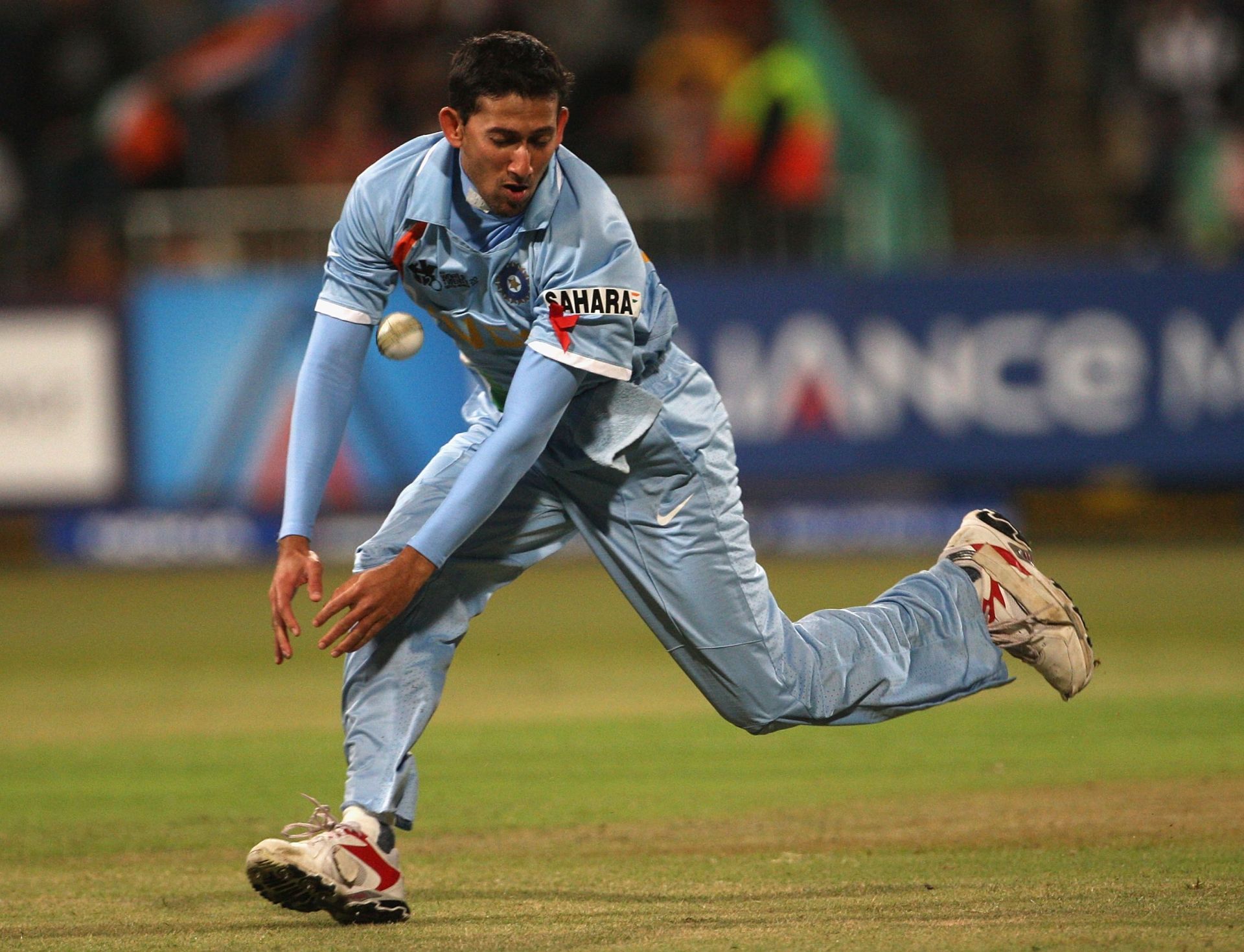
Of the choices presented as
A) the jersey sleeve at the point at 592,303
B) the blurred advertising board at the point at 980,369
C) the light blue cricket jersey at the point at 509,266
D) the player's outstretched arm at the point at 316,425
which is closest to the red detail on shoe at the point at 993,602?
the light blue cricket jersey at the point at 509,266

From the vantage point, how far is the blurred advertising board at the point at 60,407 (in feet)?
46.6

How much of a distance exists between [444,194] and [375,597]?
99 centimetres

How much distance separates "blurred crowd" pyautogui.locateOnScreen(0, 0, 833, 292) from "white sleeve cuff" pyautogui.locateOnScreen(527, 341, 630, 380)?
10289 mm

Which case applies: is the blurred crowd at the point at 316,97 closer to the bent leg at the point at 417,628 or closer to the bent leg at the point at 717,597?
the bent leg at the point at 717,597

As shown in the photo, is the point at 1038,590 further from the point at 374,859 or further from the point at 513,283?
the point at 374,859

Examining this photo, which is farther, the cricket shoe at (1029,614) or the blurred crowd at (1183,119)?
the blurred crowd at (1183,119)

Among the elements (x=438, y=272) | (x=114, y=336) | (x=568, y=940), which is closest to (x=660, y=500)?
(x=438, y=272)

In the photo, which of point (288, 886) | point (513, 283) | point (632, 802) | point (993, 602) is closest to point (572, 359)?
point (513, 283)

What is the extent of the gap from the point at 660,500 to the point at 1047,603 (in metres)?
1.19

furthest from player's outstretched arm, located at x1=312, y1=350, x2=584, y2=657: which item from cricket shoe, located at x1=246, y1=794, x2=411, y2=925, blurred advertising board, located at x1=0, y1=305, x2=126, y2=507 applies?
blurred advertising board, located at x1=0, y1=305, x2=126, y2=507

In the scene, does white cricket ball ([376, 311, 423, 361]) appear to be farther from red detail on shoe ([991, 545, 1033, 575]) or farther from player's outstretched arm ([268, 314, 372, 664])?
red detail on shoe ([991, 545, 1033, 575])

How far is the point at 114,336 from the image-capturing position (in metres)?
14.3

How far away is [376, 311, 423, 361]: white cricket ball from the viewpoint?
4.84 m

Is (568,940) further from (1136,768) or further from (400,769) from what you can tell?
(1136,768)
